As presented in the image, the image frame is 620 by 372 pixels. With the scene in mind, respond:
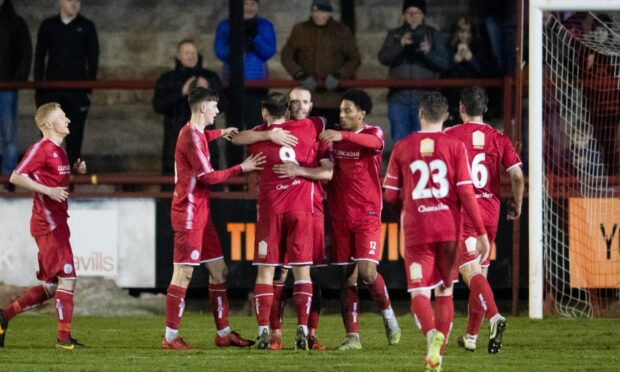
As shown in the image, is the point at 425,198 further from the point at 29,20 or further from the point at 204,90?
the point at 29,20

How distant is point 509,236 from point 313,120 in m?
3.99

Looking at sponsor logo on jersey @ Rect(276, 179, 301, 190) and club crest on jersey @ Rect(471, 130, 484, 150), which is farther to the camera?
sponsor logo on jersey @ Rect(276, 179, 301, 190)

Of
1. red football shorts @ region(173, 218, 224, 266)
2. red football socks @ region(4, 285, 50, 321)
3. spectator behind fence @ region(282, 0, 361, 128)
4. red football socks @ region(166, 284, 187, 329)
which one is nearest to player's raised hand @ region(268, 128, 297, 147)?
red football shorts @ region(173, 218, 224, 266)

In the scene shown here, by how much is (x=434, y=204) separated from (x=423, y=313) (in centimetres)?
71

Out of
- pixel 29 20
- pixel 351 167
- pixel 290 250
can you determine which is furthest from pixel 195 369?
pixel 29 20

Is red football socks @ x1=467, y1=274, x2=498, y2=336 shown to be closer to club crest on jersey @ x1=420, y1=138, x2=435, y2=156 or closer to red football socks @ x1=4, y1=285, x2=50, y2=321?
club crest on jersey @ x1=420, y1=138, x2=435, y2=156

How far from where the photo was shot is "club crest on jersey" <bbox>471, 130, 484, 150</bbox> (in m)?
10.5

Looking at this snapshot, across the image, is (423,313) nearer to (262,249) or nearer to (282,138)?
(262,249)

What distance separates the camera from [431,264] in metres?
9.09

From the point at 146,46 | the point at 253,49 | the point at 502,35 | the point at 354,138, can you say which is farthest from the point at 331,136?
the point at 146,46

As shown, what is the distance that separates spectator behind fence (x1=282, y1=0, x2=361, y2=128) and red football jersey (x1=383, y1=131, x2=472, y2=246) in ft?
19.3

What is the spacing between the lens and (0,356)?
10.3 meters

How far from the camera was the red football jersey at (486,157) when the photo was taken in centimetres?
1052

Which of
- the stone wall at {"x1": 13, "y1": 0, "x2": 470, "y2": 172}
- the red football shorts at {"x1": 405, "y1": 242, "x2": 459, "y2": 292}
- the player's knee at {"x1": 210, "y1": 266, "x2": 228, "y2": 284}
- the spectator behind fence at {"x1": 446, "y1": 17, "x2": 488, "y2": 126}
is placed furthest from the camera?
the stone wall at {"x1": 13, "y1": 0, "x2": 470, "y2": 172}
